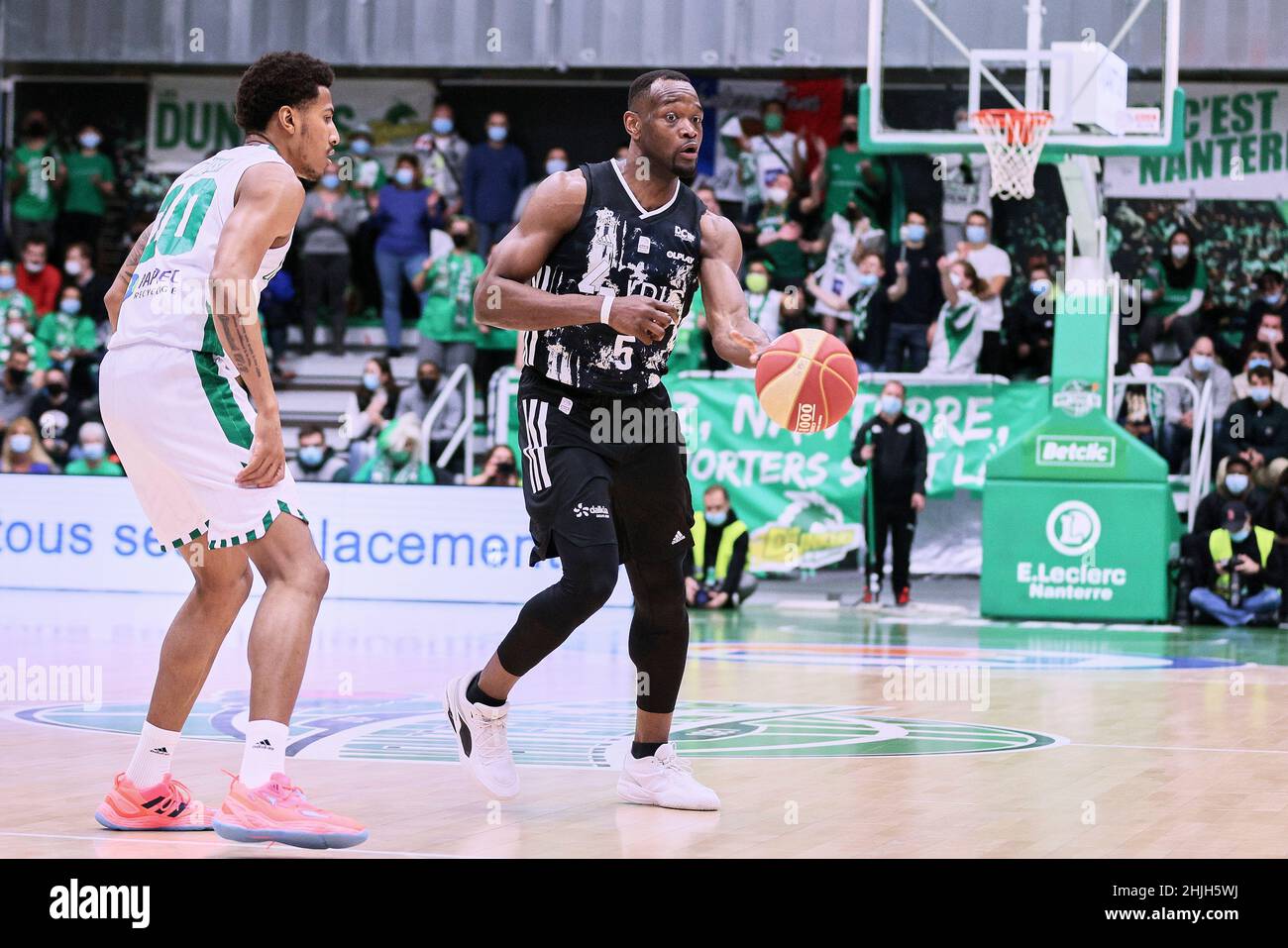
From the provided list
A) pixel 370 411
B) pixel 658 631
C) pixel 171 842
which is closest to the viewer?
pixel 171 842

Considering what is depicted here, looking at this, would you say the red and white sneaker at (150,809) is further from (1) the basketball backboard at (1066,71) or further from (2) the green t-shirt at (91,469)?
(2) the green t-shirt at (91,469)

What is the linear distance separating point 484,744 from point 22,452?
12.8 meters

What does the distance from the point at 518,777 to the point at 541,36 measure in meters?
15.3

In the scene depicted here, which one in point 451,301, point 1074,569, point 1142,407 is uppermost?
point 451,301

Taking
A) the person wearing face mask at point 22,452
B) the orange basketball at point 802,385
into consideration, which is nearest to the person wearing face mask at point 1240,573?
the orange basketball at point 802,385

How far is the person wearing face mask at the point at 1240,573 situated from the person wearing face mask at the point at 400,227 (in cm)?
898

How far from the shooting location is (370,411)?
58.1ft

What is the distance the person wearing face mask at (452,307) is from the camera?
1873cm

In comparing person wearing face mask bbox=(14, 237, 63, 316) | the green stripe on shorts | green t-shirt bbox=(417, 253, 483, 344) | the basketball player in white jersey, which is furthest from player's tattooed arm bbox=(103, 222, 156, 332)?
person wearing face mask bbox=(14, 237, 63, 316)

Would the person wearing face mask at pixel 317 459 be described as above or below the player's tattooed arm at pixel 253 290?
below

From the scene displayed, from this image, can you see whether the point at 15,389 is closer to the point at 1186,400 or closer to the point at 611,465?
the point at 1186,400

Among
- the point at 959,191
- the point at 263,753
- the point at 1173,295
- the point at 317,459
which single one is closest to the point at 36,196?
the point at 317,459

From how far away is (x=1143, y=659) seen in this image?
1220 cm

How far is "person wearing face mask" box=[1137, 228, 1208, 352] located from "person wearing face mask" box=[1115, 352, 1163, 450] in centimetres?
85
